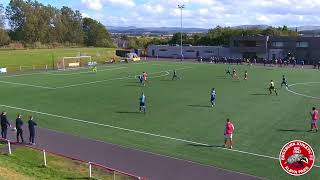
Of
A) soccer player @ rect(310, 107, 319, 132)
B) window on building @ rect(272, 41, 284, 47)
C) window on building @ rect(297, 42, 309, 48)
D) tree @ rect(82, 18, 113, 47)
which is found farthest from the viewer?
tree @ rect(82, 18, 113, 47)

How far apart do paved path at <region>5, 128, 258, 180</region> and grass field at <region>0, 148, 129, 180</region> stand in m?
0.96

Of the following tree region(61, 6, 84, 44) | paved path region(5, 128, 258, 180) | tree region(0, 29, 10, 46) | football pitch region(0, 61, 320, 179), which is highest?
tree region(61, 6, 84, 44)

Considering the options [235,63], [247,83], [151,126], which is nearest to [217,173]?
[151,126]

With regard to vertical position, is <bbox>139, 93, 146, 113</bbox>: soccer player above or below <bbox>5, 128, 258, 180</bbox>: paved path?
above

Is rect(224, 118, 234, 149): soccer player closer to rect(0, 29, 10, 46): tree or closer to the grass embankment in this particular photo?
the grass embankment

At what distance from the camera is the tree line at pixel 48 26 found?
12338 cm

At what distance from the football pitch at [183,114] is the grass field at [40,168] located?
13.1 feet

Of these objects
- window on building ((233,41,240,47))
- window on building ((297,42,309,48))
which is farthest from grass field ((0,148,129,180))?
window on building ((233,41,240,47))

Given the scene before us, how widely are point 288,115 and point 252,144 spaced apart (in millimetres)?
8913

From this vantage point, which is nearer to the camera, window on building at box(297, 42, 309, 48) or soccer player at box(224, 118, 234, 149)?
soccer player at box(224, 118, 234, 149)

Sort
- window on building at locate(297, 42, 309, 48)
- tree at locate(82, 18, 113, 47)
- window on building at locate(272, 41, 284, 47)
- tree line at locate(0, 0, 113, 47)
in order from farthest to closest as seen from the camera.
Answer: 1. tree at locate(82, 18, 113, 47)
2. tree line at locate(0, 0, 113, 47)
3. window on building at locate(272, 41, 284, 47)
4. window on building at locate(297, 42, 309, 48)

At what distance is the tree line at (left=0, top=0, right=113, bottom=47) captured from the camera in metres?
123

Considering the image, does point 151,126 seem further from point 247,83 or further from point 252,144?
point 247,83

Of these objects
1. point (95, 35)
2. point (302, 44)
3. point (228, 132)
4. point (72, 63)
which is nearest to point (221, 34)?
point (302, 44)
